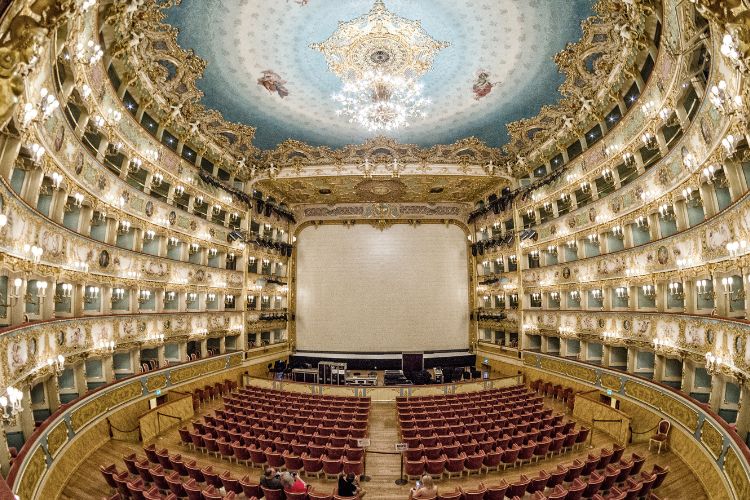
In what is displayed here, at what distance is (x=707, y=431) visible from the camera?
10.4 metres

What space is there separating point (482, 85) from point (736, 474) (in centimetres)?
1594

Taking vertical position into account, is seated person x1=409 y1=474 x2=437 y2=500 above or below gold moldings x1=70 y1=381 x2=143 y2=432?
below

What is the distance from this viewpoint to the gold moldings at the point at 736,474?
26.5 feet

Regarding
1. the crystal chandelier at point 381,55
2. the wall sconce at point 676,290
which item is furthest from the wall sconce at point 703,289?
Answer: the crystal chandelier at point 381,55

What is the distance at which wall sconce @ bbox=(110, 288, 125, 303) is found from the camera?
1584 cm

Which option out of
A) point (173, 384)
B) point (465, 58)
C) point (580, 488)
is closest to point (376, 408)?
point (173, 384)

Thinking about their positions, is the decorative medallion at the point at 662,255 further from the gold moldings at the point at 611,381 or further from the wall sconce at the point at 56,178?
the wall sconce at the point at 56,178

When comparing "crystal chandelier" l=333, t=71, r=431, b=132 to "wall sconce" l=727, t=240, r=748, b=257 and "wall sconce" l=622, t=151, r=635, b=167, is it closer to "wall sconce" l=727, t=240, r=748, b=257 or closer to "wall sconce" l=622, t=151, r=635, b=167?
"wall sconce" l=622, t=151, r=635, b=167

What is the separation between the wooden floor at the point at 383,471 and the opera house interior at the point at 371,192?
10cm

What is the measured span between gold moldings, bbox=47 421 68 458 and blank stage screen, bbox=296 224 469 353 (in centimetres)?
1944

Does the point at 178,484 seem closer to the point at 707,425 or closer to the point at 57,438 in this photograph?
the point at 57,438

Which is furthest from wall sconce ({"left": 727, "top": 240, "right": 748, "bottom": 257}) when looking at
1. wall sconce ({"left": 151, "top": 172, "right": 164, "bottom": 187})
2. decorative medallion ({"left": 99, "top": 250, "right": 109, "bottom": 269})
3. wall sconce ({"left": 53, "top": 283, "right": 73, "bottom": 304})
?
wall sconce ({"left": 151, "top": 172, "right": 164, "bottom": 187})

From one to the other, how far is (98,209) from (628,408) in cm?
2168

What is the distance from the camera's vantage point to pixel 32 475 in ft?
28.0
